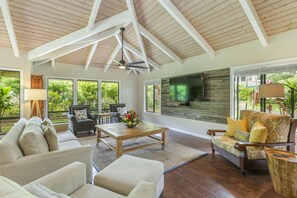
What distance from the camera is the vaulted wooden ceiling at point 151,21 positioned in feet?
10.4

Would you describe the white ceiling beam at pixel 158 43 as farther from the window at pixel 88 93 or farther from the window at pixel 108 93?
the window at pixel 88 93

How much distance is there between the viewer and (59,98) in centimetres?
623

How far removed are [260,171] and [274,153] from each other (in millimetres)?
739

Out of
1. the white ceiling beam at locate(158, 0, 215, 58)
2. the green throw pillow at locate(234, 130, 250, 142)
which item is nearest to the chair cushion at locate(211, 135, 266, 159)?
the green throw pillow at locate(234, 130, 250, 142)

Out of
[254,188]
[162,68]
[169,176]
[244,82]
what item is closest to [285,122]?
[254,188]

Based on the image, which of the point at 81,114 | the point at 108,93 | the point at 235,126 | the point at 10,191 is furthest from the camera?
the point at 108,93

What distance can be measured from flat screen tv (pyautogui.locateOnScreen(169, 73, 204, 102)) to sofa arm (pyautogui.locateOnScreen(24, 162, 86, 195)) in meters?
4.21

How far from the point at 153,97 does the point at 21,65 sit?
4942 millimetres

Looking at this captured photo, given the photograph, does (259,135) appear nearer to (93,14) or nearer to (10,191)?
(10,191)

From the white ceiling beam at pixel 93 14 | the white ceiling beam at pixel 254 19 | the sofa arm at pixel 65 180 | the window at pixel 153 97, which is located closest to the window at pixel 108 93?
the window at pixel 153 97

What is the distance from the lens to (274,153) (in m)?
2.22

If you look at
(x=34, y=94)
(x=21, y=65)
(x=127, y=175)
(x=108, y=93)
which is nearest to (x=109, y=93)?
(x=108, y=93)

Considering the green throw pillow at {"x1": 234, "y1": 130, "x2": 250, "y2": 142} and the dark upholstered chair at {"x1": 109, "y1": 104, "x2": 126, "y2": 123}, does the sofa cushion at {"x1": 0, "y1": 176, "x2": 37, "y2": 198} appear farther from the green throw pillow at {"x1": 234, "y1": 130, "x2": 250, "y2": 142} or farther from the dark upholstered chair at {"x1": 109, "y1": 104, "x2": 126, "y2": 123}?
the dark upholstered chair at {"x1": 109, "y1": 104, "x2": 126, "y2": 123}

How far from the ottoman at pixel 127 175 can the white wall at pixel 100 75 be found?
5.50 meters
